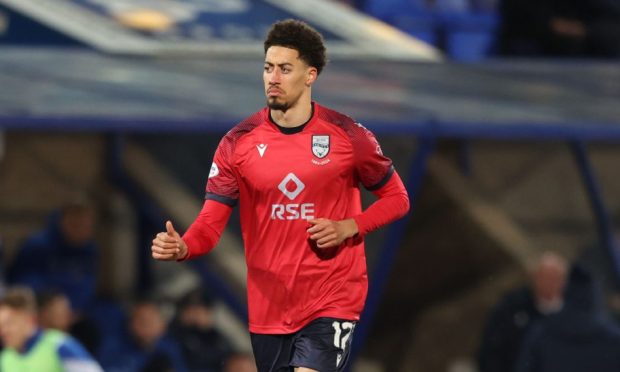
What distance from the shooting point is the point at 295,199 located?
18.1 ft

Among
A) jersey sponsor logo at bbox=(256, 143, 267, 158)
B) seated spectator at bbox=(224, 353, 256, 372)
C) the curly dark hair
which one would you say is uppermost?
the curly dark hair

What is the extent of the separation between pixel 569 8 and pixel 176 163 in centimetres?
444

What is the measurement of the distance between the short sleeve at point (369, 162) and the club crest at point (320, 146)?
11cm

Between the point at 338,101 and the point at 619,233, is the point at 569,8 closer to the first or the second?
the point at 619,233

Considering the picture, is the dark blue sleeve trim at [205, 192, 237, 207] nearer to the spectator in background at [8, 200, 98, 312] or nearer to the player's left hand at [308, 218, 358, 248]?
the player's left hand at [308, 218, 358, 248]

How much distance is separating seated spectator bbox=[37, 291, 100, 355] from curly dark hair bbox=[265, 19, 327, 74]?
4.79 m

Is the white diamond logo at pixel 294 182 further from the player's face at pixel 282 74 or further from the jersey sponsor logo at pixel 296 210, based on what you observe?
the player's face at pixel 282 74

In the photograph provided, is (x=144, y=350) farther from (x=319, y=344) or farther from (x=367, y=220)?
(x=367, y=220)

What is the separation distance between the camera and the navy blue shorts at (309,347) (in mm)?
5574

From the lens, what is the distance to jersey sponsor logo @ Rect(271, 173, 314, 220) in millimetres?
5488

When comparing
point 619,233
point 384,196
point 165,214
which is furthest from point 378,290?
point 384,196

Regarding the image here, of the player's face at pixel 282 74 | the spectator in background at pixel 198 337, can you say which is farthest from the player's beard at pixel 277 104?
the spectator in background at pixel 198 337

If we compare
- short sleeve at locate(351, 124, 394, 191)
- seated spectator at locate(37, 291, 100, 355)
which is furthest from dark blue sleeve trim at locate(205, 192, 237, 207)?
seated spectator at locate(37, 291, 100, 355)

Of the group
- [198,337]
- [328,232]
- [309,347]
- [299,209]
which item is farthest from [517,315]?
[328,232]
